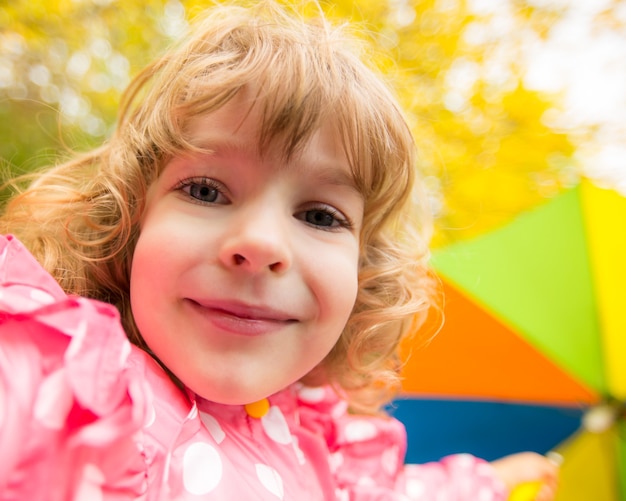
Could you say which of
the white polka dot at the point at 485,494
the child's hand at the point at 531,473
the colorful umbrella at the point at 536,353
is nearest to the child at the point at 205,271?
the white polka dot at the point at 485,494

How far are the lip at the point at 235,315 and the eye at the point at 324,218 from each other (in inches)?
5.5

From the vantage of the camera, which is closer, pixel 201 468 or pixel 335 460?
pixel 201 468

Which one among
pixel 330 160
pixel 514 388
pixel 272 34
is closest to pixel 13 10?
pixel 272 34

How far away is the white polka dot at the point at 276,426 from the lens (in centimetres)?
84

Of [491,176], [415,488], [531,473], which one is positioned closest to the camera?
[415,488]

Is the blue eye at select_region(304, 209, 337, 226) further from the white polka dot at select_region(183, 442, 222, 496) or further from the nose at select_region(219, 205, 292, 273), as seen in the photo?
the white polka dot at select_region(183, 442, 222, 496)

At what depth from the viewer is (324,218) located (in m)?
0.78

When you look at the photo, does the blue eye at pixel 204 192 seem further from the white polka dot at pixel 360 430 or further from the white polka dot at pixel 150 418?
the white polka dot at pixel 360 430

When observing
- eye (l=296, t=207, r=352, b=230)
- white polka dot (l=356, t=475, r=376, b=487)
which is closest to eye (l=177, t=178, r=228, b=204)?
eye (l=296, t=207, r=352, b=230)

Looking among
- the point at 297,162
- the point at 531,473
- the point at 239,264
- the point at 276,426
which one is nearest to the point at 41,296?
the point at 239,264

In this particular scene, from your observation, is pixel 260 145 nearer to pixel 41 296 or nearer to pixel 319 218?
pixel 319 218

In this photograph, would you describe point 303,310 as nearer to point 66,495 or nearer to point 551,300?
point 66,495

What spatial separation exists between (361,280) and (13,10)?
2.21 meters

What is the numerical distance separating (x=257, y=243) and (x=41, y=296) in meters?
0.22
